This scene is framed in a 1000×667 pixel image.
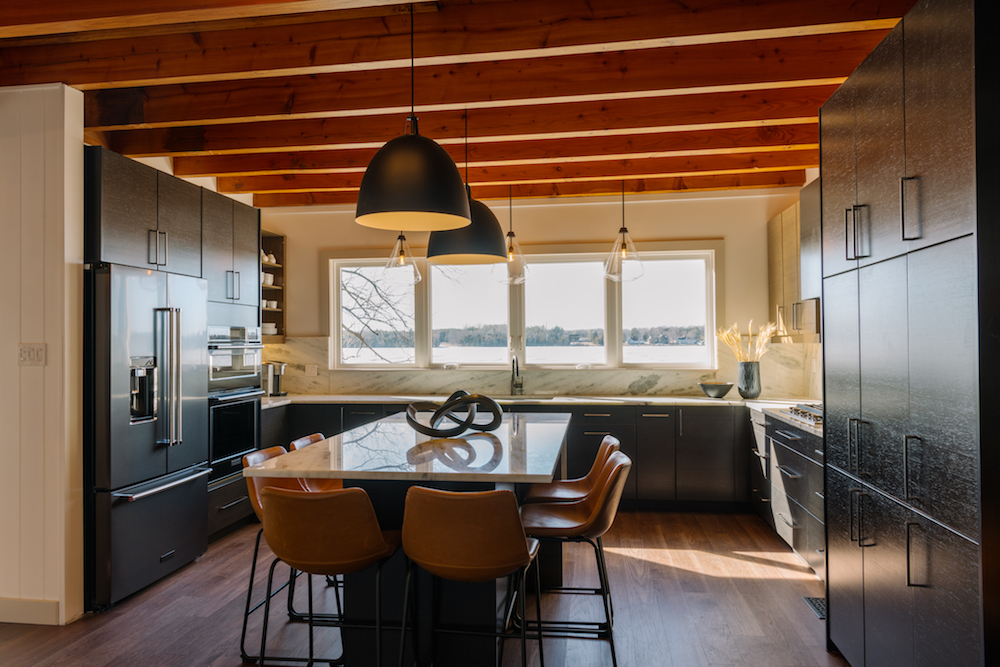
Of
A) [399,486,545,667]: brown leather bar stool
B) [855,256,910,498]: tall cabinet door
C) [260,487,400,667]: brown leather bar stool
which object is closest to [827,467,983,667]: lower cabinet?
[855,256,910,498]: tall cabinet door

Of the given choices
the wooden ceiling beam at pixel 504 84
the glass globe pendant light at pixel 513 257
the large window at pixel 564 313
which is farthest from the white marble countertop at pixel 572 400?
the wooden ceiling beam at pixel 504 84

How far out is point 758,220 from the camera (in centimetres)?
541

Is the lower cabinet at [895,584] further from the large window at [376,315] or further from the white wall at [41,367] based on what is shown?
the large window at [376,315]

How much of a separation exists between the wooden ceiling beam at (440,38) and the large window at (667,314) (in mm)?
2903

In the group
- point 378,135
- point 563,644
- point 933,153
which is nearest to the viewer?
point 933,153

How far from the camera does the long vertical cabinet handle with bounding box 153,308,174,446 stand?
349 cm

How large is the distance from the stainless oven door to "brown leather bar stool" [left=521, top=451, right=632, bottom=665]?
2501mm

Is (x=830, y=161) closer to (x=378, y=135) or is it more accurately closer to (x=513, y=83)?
(x=513, y=83)

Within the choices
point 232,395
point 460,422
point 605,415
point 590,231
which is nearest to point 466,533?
point 460,422

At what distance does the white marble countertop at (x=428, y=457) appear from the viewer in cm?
218

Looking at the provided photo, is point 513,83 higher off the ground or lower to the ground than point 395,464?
higher

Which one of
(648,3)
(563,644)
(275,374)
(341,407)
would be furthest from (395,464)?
(275,374)

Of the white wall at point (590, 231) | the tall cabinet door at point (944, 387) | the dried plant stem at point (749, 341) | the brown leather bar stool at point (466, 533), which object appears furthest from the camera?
the white wall at point (590, 231)

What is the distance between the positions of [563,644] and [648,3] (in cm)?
284
